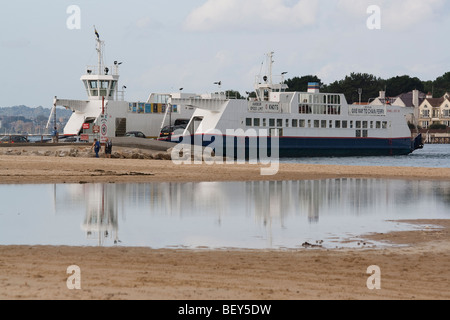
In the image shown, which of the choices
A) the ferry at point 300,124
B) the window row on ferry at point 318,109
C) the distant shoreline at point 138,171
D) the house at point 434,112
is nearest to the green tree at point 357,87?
the house at point 434,112

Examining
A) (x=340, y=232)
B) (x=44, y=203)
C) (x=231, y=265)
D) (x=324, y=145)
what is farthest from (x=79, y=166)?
(x=324, y=145)

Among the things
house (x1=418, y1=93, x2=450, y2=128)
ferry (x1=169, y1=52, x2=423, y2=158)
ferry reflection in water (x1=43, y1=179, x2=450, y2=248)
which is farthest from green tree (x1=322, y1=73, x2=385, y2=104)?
ferry reflection in water (x1=43, y1=179, x2=450, y2=248)

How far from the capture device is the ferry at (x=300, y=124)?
7975 centimetres

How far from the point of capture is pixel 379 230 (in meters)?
20.7

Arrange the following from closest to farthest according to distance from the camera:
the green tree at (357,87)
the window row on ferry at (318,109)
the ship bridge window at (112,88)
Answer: the window row on ferry at (318,109), the ship bridge window at (112,88), the green tree at (357,87)

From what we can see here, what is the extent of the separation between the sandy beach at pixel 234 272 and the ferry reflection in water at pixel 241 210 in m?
1.66

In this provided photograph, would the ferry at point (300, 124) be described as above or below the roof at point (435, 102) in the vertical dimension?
below

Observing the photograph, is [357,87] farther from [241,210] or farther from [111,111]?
[241,210]

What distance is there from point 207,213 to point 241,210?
150 cm

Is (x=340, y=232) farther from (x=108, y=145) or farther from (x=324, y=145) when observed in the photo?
(x=324, y=145)

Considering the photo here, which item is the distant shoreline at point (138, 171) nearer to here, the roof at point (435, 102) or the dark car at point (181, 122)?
the dark car at point (181, 122)

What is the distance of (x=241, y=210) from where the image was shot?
25594 millimetres
